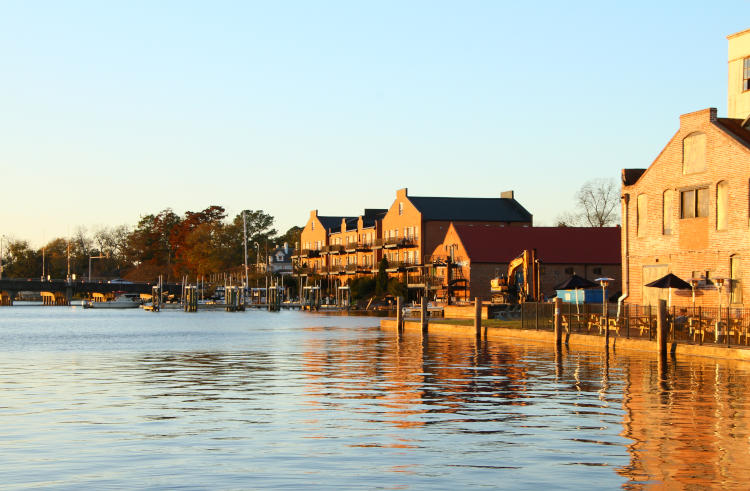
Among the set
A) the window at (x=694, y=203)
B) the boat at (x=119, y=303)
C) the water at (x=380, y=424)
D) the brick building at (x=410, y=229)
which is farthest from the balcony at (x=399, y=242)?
the water at (x=380, y=424)

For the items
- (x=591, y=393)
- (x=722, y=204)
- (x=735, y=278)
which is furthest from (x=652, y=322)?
(x=591, y=393)

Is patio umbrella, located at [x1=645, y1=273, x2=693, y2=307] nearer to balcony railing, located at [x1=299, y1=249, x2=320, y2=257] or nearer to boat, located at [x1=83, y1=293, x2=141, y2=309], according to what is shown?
balcony railing, located at [x1=299, y1=249, x2=320, y2=257]

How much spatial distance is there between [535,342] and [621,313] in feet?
17.3

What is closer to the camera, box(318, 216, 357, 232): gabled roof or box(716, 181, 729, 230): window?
box(716, 181, 729, 230): window

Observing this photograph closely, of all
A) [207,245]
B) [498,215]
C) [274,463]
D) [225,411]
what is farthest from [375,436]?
[207,245]

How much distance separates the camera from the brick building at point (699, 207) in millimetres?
45875

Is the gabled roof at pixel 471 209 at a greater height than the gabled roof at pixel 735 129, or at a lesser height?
greater

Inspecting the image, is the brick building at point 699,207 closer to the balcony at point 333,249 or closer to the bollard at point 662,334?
the bollard at point 662,334

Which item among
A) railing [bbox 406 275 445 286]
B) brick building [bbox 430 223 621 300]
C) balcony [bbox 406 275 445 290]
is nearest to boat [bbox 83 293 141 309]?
balcony [bbox 406 275 445 290]

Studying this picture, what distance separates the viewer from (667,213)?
51.2 meters

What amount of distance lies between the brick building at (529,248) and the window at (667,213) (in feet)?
168

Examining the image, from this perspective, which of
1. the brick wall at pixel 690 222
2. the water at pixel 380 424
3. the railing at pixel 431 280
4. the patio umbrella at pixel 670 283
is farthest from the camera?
the railing at pixel 431 280

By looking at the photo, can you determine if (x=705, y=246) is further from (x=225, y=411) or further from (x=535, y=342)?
(x=225, y=411)

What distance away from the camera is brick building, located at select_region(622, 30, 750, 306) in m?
45.9
